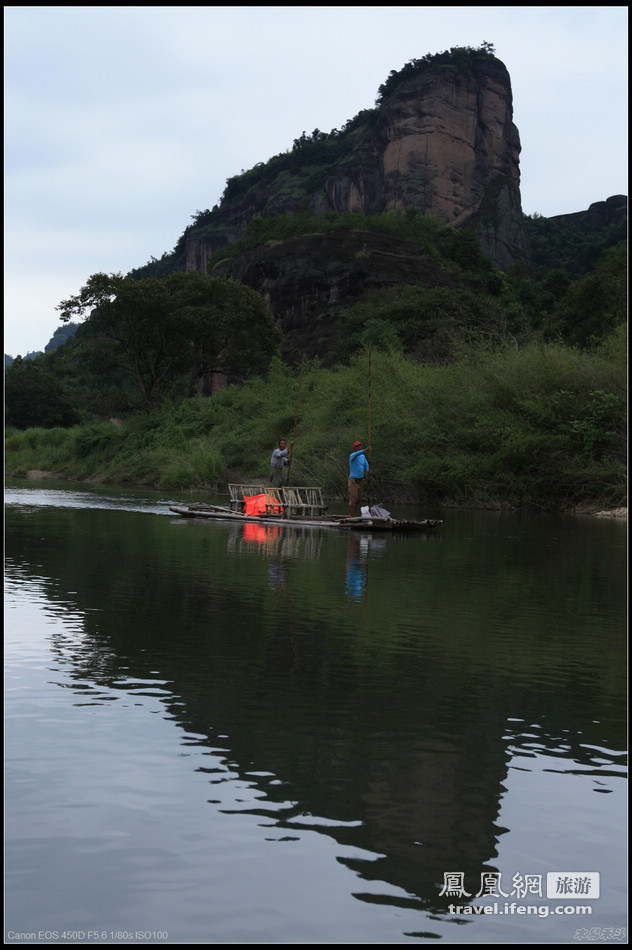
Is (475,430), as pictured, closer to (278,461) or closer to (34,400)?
(278,461)

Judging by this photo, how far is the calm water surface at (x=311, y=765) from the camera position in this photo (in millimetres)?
3711

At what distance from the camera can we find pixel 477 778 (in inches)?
204

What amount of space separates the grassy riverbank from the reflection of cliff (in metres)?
15.0

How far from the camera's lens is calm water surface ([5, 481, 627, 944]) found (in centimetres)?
371

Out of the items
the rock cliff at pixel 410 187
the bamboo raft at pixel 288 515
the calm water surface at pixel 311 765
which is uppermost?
the rock cliff at pixel 410 187

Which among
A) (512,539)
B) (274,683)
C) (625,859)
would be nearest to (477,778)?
(625,859)

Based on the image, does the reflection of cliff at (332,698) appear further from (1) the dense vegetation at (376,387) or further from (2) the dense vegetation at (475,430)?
(1) the dense vegetation at (376,387)

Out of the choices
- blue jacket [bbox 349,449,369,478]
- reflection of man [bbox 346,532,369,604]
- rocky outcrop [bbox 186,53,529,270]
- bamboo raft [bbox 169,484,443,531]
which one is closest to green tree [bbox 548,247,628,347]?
bamboo raft [bbox 169,484,443,531]

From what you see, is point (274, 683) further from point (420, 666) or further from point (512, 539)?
point (512, 539)

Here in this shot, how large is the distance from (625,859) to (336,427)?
35.3 meters

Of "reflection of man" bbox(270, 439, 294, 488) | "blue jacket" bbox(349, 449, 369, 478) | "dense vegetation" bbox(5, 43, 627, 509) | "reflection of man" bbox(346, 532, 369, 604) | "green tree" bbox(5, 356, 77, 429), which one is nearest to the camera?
"reflection of man" bbox(346, 532, 369, 604)

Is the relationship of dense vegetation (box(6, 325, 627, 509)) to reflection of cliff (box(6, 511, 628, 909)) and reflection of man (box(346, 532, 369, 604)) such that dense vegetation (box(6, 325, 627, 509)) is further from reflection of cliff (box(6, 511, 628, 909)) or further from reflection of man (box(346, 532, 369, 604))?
reflection of cliff (box(6, 511, 628, 909))

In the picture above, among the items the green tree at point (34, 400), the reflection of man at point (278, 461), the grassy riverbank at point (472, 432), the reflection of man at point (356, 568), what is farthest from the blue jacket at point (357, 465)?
the green tree at point (34, 400)

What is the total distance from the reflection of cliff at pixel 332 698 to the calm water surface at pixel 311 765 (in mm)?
24
